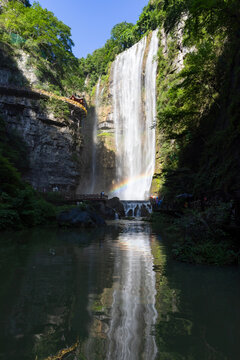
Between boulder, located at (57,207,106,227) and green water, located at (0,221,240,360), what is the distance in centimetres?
965

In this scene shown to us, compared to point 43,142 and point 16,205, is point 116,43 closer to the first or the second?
point 43,142

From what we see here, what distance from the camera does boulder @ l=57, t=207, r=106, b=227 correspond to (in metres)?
15.5

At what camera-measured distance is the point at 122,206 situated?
29500 mm

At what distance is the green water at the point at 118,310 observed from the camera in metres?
2.24

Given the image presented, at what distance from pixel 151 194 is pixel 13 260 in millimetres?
26132

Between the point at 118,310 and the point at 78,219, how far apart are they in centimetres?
1295

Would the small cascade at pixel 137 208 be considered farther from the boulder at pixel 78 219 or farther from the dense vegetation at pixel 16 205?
the dense vegetation at pixel 16 205

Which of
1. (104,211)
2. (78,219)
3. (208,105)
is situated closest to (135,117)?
(104,211)

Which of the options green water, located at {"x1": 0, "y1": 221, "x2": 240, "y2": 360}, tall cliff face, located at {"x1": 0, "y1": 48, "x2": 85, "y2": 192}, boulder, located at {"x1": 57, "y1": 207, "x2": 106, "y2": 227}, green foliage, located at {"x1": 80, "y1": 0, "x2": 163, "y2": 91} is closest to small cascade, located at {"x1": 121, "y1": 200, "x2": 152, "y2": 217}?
tall cliff face, located at {"x1": 0, "y1": 48, "x2": 85, "y2": 192}

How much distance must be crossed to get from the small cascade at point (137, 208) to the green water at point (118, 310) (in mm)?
23308

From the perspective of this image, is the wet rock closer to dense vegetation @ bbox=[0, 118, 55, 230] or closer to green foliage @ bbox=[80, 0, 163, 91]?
dense vegetation @ bbox=[0, 118, 55, 230]

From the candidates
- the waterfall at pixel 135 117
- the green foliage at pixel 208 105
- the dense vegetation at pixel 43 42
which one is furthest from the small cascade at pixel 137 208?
the dense vegetation at pixel 43 42

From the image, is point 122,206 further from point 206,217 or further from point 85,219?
point 206,217

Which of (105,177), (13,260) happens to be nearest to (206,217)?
(13,260)
